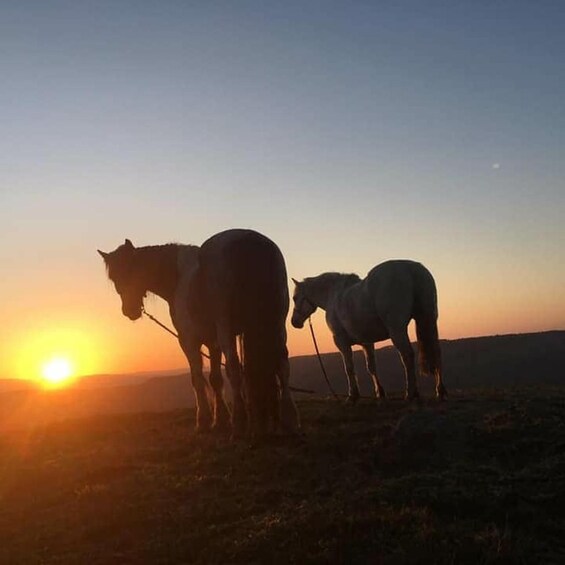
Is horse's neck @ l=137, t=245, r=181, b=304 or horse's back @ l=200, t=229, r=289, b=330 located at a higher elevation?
horse's neck @ l=137, t=245, r=181, b=304

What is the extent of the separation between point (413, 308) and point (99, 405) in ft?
295

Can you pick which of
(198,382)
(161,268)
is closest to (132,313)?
(161,268)

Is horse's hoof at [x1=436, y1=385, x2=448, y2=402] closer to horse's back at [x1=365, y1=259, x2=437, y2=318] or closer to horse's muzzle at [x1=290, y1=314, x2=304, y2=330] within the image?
horse's back at [x1=365, y1=259, x2=437, y2=318]

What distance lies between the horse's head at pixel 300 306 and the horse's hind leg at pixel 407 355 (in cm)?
574

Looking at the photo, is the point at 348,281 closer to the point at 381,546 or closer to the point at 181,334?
the point at 181,334

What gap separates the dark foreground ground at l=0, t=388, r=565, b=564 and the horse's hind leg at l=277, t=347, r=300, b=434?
1.39 feet

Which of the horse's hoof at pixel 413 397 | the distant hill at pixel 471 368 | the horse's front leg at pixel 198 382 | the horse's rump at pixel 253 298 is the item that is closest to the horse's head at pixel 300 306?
the horse's hoof at pixel 413 397

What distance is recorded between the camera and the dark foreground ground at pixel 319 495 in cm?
579

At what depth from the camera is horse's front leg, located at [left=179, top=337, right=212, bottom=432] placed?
13641mm

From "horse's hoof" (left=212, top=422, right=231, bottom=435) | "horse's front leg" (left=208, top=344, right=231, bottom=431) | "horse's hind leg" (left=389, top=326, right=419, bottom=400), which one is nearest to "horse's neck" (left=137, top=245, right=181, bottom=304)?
"horse's front leg" (left=208, top=344, right=231, bottom=431)

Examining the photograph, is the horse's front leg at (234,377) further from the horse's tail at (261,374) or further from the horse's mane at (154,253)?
the horse's mane at (154,253)

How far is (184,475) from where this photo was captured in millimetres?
9531

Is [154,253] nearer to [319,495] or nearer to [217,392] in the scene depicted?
[217,392]

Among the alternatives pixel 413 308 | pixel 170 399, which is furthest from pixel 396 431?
pixel 170 399
